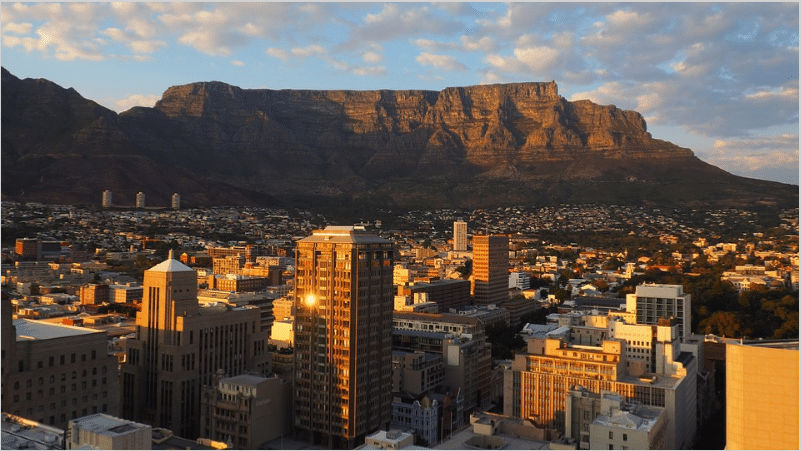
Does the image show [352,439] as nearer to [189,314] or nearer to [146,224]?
[189,314]

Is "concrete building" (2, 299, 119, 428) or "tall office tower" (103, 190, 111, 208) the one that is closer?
"concrete building" (2, 299, 119, 428)

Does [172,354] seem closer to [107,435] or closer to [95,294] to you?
[107,435]

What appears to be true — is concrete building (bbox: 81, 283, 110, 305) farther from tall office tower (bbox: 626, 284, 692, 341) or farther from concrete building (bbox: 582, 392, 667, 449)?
concrete building (bbox: 582, 392, 667, 449)

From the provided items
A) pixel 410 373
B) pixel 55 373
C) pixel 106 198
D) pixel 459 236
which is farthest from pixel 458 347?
pixel 106 198

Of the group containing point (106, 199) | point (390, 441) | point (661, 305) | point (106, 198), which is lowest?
point (390, 441)

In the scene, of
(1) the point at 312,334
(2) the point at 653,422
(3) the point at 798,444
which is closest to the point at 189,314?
(1) the point at 312,334

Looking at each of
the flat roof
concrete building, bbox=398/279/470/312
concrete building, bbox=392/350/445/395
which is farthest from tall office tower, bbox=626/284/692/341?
the flat roof
